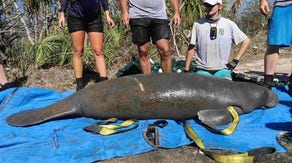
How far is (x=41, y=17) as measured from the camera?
8.37 meters

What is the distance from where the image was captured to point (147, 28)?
220 inches

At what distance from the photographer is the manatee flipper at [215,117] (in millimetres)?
4141

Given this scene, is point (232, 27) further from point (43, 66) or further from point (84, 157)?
point (43, 66)

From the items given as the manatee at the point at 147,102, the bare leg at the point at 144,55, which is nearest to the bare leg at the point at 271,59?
the manatee at the point at 147,102

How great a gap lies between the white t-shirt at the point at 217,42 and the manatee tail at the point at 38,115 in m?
2.04

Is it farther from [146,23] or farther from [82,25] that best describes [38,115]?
[146,23]

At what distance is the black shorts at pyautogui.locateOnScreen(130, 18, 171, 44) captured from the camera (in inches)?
217

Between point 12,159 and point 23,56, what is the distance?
440 centimetres

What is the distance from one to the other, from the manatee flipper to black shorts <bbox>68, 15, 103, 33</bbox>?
82.3 inches

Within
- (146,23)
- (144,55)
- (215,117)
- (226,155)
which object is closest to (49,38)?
(144,55)

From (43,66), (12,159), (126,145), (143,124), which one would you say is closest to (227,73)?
(143,124)

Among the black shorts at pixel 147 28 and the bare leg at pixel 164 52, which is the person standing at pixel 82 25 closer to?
the black shorts at pixel 147 28

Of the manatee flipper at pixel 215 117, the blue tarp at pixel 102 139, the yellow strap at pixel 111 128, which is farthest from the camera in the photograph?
the manatee flipper at pixel 215 117

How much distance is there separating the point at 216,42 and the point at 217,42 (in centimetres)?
1
